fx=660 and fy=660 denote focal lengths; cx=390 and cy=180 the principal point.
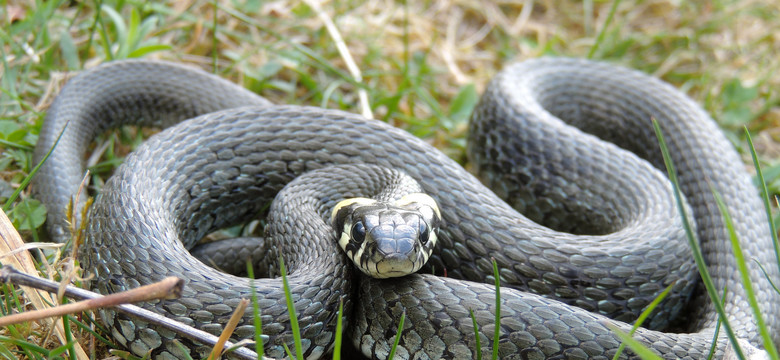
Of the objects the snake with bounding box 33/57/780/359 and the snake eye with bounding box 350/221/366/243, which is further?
the snake eye with bounding box 350/221/366/243

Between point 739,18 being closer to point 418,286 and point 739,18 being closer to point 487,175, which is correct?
point 487,175

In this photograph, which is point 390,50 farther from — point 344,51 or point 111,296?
point 111,296

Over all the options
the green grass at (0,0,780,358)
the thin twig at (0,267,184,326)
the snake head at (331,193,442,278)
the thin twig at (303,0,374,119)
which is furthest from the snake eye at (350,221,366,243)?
the thin twig at (303,0,374,119)

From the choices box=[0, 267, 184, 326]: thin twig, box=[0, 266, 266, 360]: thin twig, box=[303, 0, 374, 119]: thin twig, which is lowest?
box=[0, 266, 266, 360]: thin twig

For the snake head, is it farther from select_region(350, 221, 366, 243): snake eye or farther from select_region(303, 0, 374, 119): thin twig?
select_region(303, 0, 374, 119): thin twig

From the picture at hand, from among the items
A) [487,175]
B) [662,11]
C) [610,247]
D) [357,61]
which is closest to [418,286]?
[610,247]

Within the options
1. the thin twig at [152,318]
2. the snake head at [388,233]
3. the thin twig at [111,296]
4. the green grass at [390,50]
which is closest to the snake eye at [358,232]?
the snake head at [388,233]

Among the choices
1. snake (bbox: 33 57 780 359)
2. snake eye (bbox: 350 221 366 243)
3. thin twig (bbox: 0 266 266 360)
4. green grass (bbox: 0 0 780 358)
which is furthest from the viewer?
green grass (bbox: 0 0 780 358)

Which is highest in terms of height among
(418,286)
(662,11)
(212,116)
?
(662,11)

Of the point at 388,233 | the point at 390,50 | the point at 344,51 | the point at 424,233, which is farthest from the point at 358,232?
the point at 390,50
